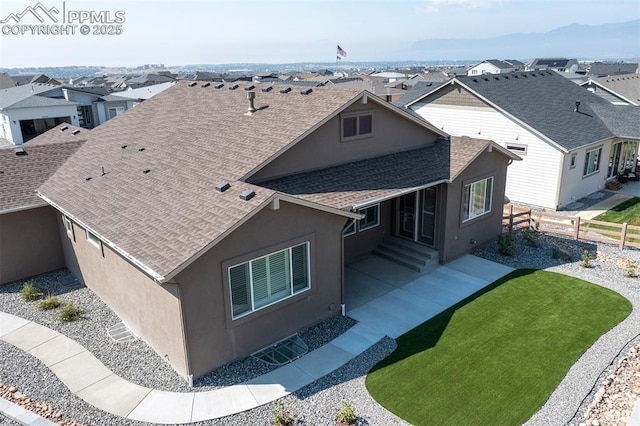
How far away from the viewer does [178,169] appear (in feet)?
42.7

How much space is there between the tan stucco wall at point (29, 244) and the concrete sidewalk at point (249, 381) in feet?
8.20

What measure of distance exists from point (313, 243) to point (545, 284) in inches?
302

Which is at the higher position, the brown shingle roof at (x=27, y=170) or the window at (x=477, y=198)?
the brown shingle roof at (x=27, y=170)

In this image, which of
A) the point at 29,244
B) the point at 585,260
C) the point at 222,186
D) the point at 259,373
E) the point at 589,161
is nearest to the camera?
the point at 259,373

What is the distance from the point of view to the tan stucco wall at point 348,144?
41.7ft

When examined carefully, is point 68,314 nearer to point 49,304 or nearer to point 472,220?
point 49,304

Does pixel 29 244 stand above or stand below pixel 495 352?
above

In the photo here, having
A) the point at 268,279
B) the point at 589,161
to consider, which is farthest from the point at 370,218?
the point at 589,161

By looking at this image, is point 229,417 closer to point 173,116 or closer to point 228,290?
point 228,290

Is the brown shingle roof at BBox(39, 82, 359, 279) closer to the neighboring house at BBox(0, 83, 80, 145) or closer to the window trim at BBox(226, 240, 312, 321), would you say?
the window trim at BBox(226, 240, 312, 321)

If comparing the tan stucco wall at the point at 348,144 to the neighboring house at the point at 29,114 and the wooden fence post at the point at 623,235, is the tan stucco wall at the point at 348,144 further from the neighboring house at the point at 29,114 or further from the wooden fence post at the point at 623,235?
the neighboring house at the point at 29,114

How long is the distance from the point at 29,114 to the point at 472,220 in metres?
40.5

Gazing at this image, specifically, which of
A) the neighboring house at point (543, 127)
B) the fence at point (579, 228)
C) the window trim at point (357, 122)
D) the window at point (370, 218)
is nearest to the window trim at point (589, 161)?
the neighboring house at point (543, 127)

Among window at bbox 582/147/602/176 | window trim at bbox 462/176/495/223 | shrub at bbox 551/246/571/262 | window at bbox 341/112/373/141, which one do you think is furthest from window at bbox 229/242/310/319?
window at bbox 582/147/602/176
